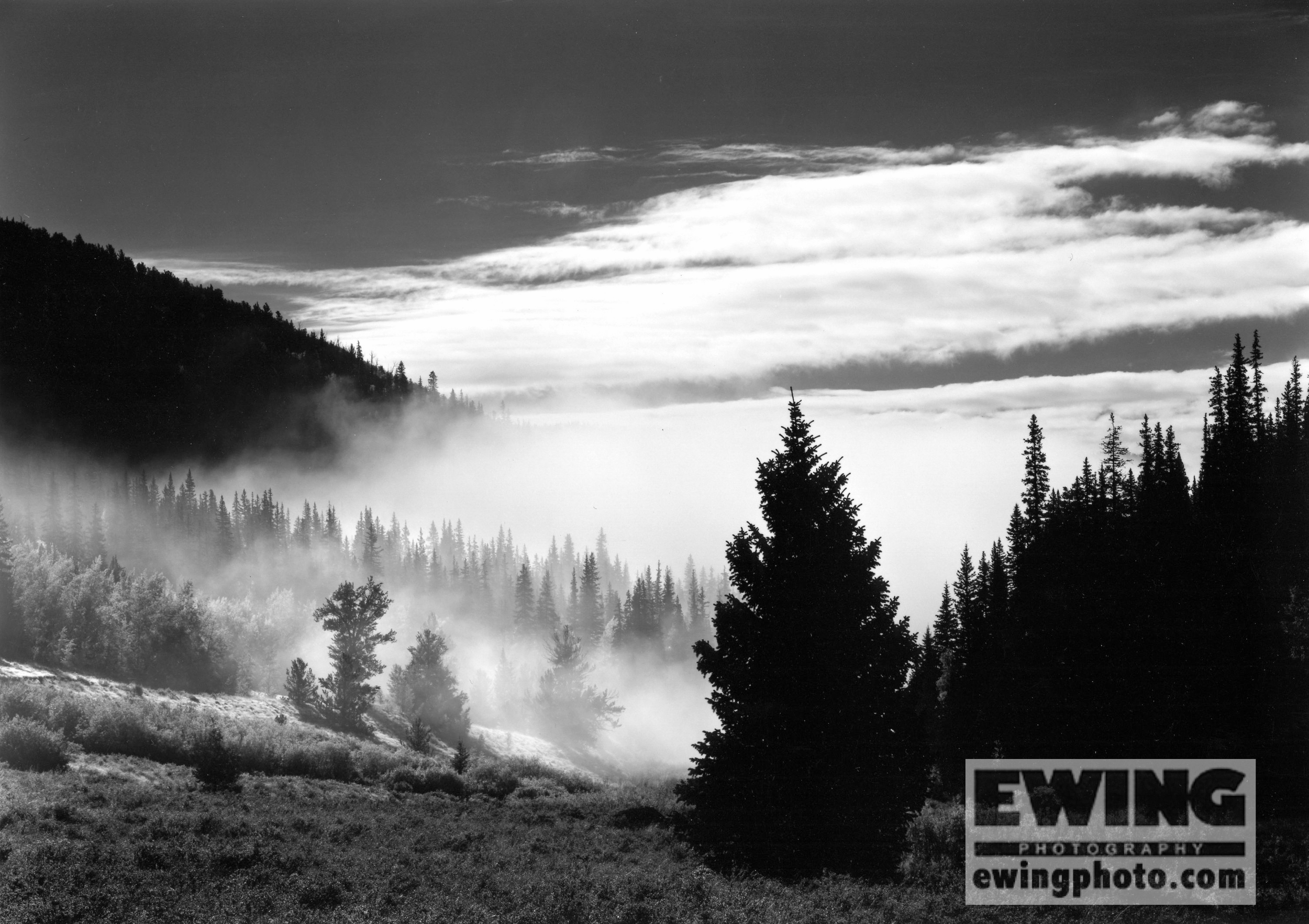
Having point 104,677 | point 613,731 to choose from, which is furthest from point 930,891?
point 613,731

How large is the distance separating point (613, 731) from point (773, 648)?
103281 mm

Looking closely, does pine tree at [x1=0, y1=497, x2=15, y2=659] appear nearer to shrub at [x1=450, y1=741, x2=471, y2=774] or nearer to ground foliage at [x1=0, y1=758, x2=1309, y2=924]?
shrub at [x1=450, y1=741, x2=471, y2=774]

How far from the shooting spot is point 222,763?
36.7 metres

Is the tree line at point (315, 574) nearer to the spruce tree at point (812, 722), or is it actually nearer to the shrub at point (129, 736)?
the shrub at point (129, 736)

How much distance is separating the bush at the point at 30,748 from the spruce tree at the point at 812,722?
22.9 m

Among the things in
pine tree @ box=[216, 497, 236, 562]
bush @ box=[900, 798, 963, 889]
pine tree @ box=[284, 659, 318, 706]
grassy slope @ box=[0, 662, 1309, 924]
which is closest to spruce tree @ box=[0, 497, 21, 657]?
pine tree @ box=[284, 659, 318, 706]

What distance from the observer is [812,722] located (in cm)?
A: 2194

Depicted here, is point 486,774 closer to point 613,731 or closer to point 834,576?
point 834,576

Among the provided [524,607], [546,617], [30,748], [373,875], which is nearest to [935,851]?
[373,875]

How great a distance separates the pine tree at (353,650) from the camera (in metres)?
68.0

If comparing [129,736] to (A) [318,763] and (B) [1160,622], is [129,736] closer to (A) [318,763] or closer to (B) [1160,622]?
(A) [318,763]
